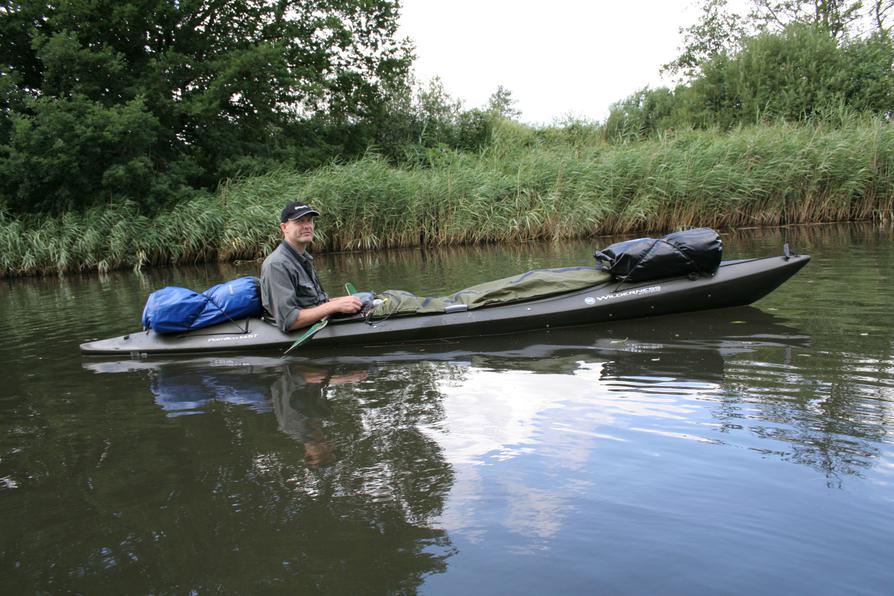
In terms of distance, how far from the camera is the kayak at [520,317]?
5445 mm

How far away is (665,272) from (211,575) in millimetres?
4210

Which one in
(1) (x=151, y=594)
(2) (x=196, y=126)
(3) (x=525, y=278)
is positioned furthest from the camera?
(2) (x=196, y=126)

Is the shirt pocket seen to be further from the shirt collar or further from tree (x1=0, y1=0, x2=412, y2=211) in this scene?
tree (x1=0, y1=0, x2=412, y2=211)

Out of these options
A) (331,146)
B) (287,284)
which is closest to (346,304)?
(287,284)

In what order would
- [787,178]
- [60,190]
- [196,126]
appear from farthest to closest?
[196,126] < [60,190] < [787,178]

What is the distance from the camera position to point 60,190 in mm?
14969

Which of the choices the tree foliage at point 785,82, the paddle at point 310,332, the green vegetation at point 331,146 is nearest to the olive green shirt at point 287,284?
the paddle at point 310,332

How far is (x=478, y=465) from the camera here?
2.95 metres

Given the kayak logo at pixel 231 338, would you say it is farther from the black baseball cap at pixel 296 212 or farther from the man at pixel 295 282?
→ the black baseball cap at pixel 296 212

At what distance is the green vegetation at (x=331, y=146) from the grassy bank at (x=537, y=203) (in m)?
0.04

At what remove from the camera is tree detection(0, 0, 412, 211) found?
1490cm

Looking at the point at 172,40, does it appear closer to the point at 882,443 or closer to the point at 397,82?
the point at 397,82

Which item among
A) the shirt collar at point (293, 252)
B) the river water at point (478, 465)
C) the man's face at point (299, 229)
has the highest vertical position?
the man's face at point (299, 229)

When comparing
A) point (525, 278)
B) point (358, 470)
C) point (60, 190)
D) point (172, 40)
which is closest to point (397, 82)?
point (172, 40)
